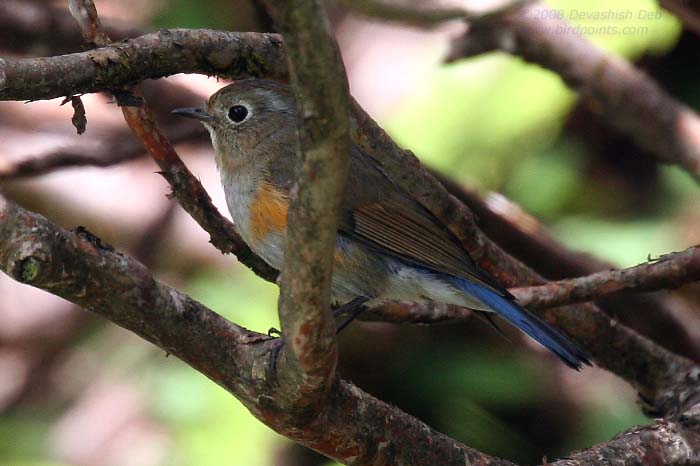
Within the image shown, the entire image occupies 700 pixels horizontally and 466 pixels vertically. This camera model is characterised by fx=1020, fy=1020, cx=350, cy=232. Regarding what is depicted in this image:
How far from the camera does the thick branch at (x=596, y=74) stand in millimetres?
4363

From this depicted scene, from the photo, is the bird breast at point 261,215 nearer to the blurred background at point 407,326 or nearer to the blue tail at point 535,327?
the blue tail at point 535,327

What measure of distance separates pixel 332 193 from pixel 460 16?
240 cm

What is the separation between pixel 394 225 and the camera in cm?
341

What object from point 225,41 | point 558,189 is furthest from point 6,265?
point 558,189

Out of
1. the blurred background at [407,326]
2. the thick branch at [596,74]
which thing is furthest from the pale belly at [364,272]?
the thick branch at [596,74]

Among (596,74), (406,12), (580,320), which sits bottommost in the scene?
(580,320)

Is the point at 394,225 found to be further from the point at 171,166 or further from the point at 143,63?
the point at 143,63

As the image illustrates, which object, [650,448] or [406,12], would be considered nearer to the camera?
[650,448]

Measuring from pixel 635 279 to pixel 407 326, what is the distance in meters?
2.22

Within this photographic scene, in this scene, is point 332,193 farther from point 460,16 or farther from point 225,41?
point 460,16

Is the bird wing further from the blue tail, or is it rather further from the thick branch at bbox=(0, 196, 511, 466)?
the thick branch at bbox=(0, 196, 511, 466)

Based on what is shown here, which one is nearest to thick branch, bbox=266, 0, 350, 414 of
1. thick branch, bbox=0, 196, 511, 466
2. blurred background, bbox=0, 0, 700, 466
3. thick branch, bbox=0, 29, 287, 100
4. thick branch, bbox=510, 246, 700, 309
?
thick branch, bbox=0, 196, 511, 466

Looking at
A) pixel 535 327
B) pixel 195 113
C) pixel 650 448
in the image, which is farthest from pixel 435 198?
pixel 650 448

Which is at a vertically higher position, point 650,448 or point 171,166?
point 171,166
